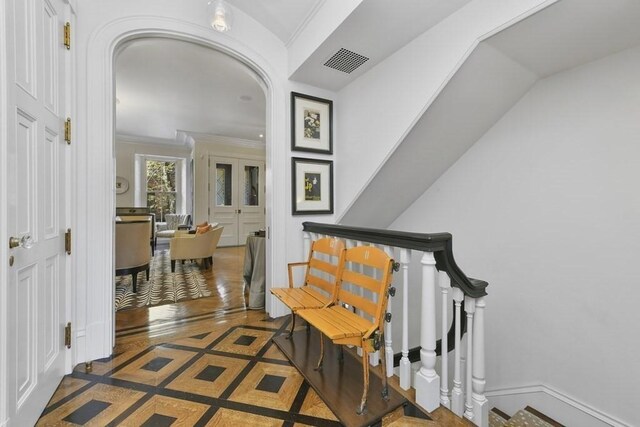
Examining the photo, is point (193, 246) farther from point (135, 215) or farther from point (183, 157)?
point (183, 157)

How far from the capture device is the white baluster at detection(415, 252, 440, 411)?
1.39m

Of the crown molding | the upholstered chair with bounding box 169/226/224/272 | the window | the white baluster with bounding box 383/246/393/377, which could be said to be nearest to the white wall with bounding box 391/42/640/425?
the white baluster with bounding box 383/246/393/377

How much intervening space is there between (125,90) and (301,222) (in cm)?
384

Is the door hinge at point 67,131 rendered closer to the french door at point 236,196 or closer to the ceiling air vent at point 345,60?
the ceiling air vent at point 345,60

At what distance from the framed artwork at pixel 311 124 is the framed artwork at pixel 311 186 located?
0.14 meters

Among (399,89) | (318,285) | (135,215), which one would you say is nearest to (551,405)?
(318,285)

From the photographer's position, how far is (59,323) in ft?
5.27

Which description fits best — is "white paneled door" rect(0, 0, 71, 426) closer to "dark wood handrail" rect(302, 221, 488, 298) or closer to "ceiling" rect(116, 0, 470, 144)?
"ceiling" rect(116, 0, 470, 144)

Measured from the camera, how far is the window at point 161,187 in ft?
25.5

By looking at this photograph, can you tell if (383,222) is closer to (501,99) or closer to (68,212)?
(501,99)

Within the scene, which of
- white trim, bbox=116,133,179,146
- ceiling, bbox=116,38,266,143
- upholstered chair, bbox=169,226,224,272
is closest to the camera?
ceiling, bbox=116,38,266,143

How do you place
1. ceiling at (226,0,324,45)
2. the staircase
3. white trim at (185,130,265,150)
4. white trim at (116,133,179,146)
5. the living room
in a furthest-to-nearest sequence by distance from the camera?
1. white trim at (116,133,179,146)
2. white trim at (185,130,265,150)
3. the living room
4. ceiling at (226,0,324,45)
5. the staircase

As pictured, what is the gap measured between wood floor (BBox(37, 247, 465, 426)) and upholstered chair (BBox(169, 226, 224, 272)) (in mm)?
1956

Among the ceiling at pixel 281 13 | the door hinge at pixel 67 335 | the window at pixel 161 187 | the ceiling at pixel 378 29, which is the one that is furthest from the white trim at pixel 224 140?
the door hinge at pixel 67 335
